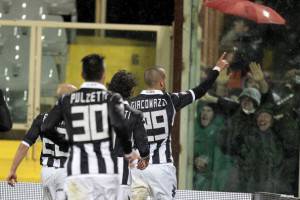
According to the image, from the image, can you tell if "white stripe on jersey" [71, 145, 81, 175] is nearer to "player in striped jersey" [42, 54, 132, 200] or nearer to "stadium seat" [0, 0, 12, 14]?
"player in striped jersey" [42, 54, 132, 200]

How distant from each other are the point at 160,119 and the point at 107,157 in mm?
2762

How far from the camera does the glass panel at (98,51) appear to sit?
1673 cm

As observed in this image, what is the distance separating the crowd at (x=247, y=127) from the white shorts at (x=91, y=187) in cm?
741

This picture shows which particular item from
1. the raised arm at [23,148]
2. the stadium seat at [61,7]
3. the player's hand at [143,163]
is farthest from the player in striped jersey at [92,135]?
the stadium seat at [61,7]

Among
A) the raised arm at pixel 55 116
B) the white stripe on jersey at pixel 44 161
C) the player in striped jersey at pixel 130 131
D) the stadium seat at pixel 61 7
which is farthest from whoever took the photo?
the stadium seat at pixel 61 7

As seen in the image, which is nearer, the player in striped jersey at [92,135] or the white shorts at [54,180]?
the player in striped jersey at [92,135]

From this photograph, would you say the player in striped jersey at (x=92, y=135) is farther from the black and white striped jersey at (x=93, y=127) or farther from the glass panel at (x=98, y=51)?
the glass panel at (x=98, y=51)

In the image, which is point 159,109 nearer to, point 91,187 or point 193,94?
point 193,94

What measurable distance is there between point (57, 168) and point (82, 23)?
5.56 meters

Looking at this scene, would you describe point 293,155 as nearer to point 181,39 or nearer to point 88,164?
point 181,39

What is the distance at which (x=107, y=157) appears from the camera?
350 inches

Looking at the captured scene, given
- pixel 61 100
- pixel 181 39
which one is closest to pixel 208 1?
pixel 181 39

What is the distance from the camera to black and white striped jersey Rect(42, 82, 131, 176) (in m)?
8.80

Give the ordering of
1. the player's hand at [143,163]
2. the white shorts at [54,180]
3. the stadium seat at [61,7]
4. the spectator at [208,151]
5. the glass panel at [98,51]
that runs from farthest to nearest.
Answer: the stadium seat at [61,7] → the glass panel at [98,51] → the spectator at [208,151] → the white shorts at [54,180] → the player's hand at [143,163]
